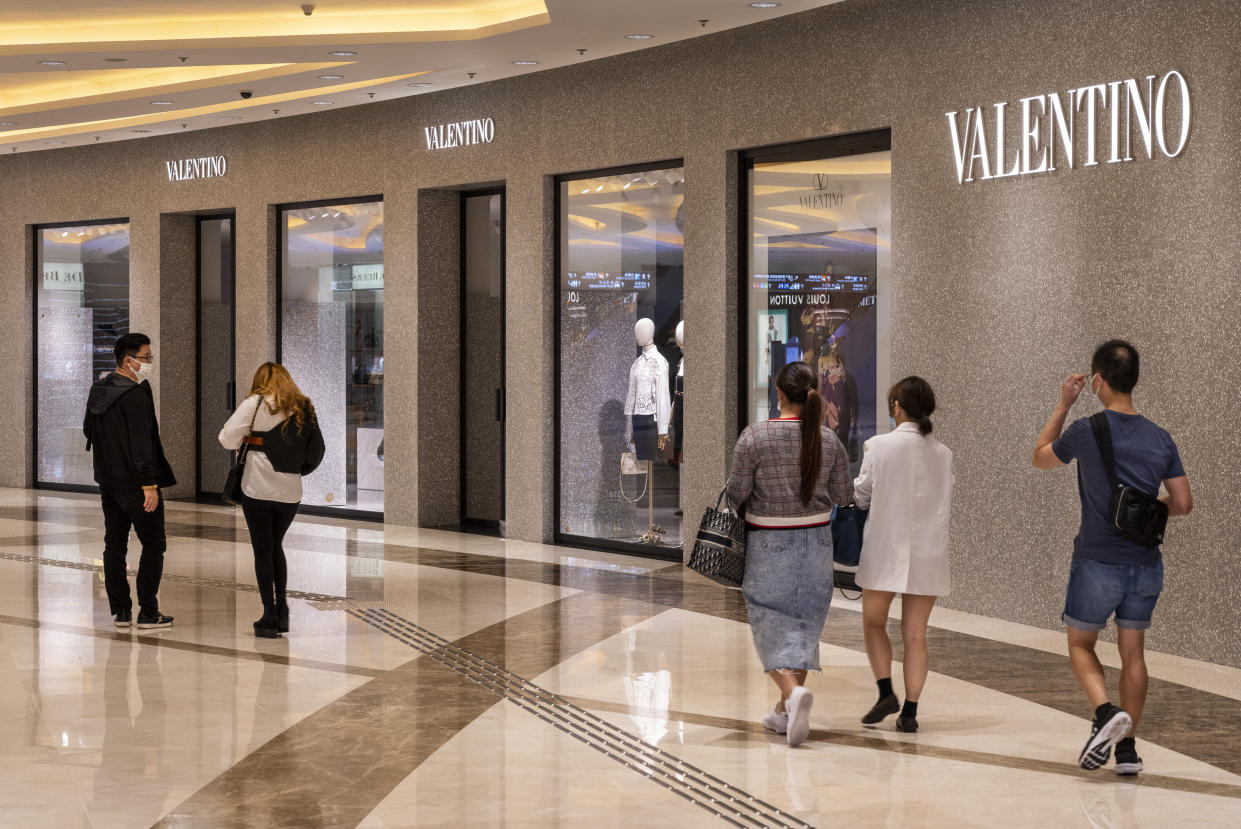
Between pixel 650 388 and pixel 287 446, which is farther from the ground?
pixel 650 388

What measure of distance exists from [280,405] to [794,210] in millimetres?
4017

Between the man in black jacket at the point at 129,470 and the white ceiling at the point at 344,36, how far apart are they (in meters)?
3.10

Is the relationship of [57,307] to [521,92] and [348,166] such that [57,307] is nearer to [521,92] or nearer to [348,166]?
[348,166]

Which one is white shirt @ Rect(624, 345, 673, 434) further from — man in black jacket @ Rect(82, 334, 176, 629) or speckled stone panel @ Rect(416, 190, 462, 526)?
man in black jacket @ Rect(82, 334, 176, 629)

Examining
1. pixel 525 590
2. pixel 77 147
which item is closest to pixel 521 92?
pixel 525 590

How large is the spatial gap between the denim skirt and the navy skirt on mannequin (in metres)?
5.45

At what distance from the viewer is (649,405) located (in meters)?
11.3

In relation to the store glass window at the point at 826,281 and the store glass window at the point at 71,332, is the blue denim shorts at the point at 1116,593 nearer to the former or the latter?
the store glass window at the point at 826,281

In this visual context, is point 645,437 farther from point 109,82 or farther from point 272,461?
point 109,82

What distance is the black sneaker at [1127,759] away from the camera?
524 cm

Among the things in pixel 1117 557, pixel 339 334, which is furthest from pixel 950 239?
pixel 339 334

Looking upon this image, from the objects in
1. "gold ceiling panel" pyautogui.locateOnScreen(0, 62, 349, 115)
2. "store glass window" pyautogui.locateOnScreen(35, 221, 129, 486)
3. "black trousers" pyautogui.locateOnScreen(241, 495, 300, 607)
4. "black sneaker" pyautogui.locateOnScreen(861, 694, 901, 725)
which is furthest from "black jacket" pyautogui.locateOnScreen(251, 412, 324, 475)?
"store glass window" pyautogui.locateOnScreen(35, 221, 129, 486)

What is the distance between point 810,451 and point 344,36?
5.99 m

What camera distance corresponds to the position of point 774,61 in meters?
9.91
